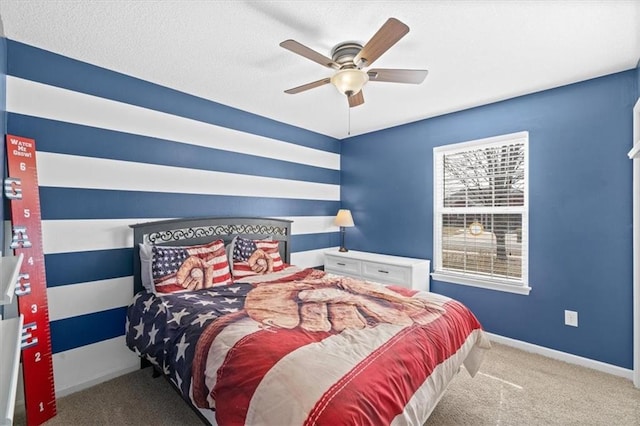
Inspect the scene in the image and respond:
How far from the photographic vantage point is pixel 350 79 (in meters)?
1.99

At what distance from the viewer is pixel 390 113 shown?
351 centimetres

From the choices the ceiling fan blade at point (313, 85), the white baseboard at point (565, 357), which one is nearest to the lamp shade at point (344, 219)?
the white baseboard at point (565, 357)

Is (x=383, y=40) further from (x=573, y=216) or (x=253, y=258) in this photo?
(x=573, y=216)

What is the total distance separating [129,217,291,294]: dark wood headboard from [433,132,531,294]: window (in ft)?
6.14

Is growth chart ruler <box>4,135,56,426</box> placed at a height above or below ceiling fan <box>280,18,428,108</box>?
below

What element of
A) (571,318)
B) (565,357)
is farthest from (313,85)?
(565,357)

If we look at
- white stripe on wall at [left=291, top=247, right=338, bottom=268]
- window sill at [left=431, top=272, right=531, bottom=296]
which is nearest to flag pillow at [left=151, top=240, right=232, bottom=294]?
white stripe on wall at [left=291, top=247, right=338, bottom=268]

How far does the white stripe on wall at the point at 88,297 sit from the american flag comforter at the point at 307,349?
0.60ft

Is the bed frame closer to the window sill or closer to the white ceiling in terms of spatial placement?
the white ceiling

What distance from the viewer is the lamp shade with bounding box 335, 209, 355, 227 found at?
4195 millimetres

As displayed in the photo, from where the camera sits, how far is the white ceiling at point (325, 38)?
1.75 metres

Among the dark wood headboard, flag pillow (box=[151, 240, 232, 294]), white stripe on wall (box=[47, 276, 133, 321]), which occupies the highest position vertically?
the dark wood headboard

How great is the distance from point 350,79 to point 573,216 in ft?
7.72

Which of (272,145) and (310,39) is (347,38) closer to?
(310,39)
